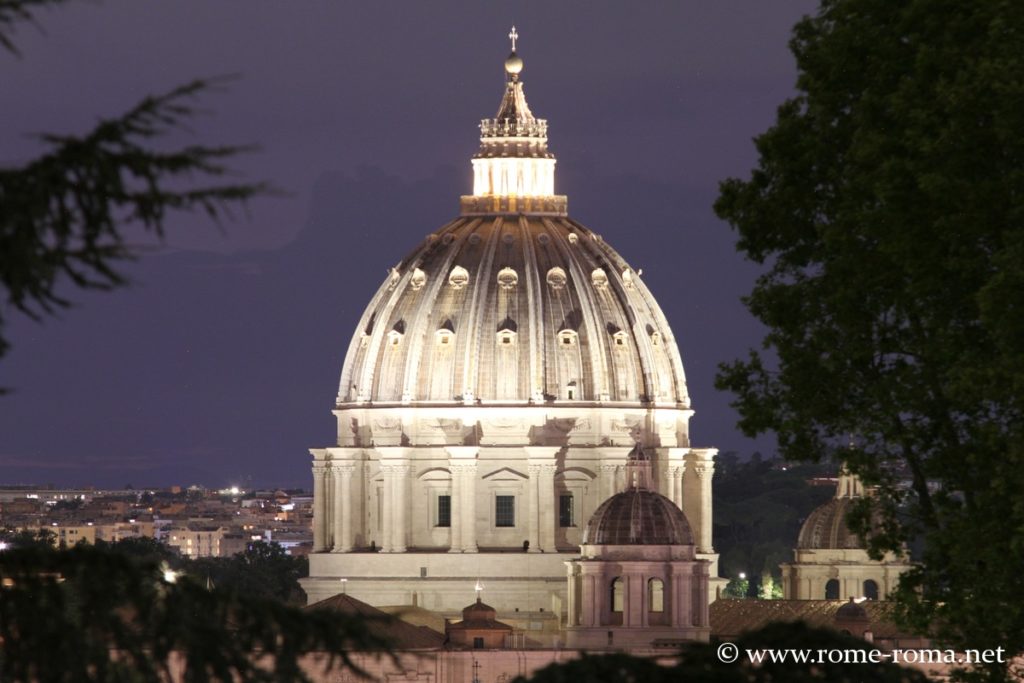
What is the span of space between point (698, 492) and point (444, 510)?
12.7 metres

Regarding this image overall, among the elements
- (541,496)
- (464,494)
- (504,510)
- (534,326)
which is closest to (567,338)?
(534,326)

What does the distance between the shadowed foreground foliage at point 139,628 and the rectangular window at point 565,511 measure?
115 metres

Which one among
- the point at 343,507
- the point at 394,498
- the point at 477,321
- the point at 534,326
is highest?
the point at 477,321

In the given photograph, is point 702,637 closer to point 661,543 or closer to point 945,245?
point 661,543

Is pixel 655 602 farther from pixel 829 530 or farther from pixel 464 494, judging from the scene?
pixel 464 494

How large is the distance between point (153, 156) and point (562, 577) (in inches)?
4507

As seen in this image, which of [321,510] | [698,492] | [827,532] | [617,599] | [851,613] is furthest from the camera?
[698,492]

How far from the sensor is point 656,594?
111312mm

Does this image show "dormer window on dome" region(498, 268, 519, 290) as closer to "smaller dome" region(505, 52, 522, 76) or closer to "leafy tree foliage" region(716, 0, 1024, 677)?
"smaller dome" region(505, 52, 522, 76)

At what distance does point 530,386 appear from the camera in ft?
427

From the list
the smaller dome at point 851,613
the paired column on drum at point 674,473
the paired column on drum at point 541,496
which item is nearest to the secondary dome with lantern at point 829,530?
the paired column on drum at point 674,473

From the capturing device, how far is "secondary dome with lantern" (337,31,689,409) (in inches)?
5069

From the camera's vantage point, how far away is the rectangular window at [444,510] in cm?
13112

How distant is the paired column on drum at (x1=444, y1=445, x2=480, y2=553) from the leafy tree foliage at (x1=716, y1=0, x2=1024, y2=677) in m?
95.0
